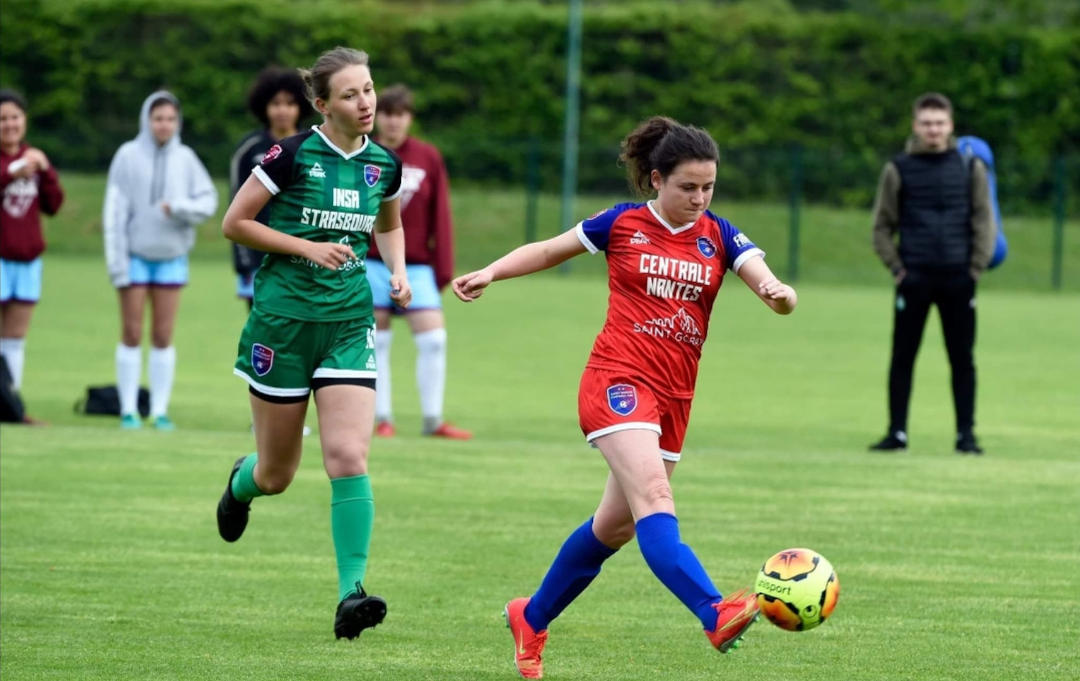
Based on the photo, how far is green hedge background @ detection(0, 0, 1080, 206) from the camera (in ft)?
121

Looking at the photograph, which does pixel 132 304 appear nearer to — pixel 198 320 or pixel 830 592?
pixel 830 592

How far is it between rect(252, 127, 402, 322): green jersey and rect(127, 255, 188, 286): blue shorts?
221 inches

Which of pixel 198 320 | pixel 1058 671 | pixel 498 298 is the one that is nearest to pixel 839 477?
pixel 1058 671

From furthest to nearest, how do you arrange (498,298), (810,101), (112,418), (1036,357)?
(810,101) → (498,298) → (1036,357) → (112,418)

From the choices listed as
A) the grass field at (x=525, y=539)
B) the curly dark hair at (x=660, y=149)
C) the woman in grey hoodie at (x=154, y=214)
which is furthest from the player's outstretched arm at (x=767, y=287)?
the woman in grey hoodie at (x=154, y=214)

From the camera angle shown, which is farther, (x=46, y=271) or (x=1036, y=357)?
(x=46, y=271)

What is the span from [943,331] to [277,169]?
642cm

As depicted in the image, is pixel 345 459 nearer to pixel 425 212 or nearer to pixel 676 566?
pixel 676 566

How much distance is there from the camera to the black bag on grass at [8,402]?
11721 mm

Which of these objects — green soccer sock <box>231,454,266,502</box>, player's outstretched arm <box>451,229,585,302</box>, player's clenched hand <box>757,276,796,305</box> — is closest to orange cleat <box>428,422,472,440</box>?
green soccer sock <box>231,454,266,502</box>

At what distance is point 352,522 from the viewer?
604cm

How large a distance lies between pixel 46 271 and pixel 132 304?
57.6ft

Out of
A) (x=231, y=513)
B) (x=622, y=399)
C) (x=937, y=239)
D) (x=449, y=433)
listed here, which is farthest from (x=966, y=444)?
(x=622, y=399)

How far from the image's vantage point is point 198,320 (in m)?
20.8
